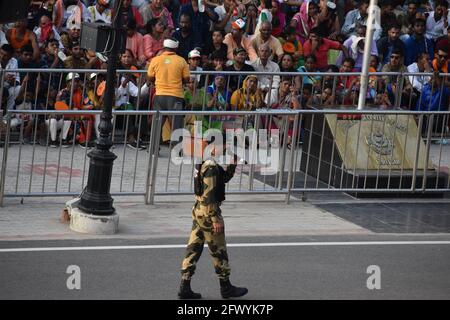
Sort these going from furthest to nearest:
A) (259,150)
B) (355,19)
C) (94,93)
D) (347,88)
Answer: (355,19) < (347,88) < (94,93) < (259,150)

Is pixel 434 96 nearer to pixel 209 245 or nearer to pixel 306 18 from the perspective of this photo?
pixel 306 18

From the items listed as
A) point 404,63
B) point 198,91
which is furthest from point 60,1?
point 404,63

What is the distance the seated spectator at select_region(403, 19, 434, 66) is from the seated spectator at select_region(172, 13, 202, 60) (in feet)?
13.6

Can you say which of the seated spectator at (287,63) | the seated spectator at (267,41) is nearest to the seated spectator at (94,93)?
the seated spectator at (287,63)

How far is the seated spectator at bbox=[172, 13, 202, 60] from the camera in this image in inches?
807

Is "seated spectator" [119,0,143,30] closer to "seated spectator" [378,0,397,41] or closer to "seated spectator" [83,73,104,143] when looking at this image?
"seated spectator" [83,73,104,143]

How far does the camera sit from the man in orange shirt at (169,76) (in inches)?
691

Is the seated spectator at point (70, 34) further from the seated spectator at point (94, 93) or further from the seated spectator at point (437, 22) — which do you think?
the seated spectator at point (437, 22)

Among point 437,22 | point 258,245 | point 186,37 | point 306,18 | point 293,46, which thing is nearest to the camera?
point 258,245

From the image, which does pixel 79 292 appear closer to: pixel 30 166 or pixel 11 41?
pixel 30 166

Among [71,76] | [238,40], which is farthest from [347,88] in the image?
[71,76]

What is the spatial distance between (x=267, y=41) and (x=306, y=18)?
190cm

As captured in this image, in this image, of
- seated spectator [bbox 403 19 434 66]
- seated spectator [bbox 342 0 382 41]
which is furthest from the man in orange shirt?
seated spectator [bbox 342 0 382 41]

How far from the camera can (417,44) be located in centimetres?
2231
